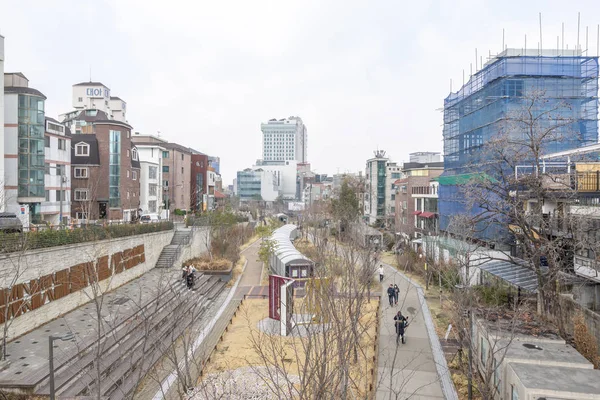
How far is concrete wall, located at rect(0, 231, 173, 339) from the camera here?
579 inches

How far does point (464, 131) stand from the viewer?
110 ft

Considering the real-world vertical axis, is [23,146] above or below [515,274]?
above

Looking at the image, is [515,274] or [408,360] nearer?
[408,360]

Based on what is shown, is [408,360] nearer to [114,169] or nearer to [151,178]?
[114,169]

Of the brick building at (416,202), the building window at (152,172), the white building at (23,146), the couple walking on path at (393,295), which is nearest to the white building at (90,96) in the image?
the building window at (152,172)

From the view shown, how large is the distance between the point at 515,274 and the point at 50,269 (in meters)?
19.5

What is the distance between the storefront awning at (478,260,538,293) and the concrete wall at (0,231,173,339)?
15145mm

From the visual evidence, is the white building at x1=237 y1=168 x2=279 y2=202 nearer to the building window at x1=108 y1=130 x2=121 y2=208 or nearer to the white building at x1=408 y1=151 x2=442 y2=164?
the white building at x1=408 y1=151 x2=442 y2=164

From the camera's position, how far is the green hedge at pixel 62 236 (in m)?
15.2

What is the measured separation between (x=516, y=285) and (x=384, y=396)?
918 centimetres

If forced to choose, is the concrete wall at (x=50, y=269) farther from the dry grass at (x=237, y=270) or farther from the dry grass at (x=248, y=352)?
the dry grass at (x=237, y=270)

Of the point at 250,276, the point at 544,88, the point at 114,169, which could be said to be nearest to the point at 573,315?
the point at 544,88

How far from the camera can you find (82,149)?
1427 inches

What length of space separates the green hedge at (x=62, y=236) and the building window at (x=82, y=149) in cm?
1275
